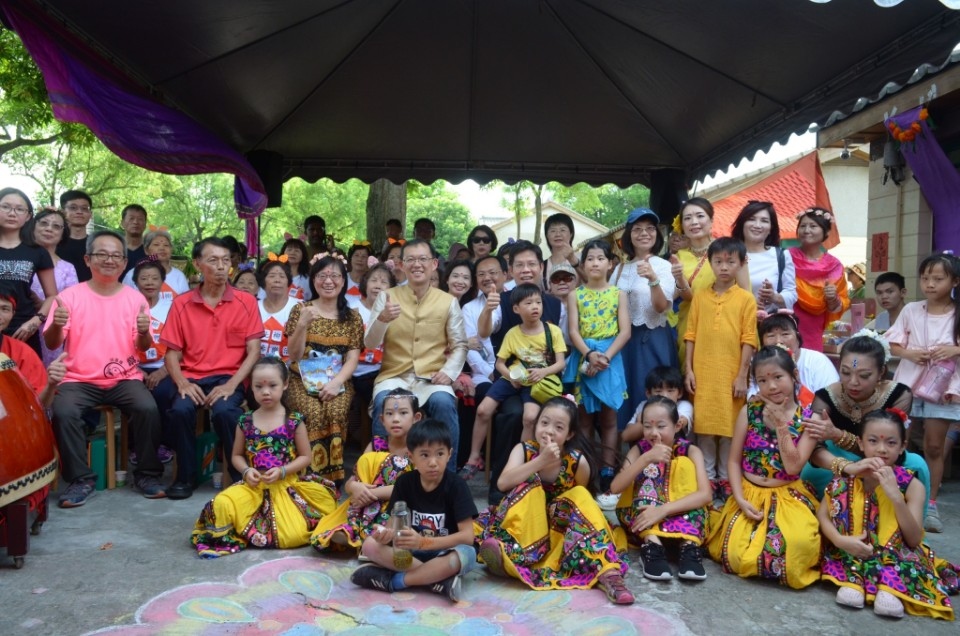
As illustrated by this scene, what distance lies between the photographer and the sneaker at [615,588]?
3033 millimetres

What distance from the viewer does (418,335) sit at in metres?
4.73

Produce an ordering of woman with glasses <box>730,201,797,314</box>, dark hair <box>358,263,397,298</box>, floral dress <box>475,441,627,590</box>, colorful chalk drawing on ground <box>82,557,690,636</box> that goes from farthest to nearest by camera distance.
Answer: dark hair <box>358,263,397,298</box> → woman with glasses <box>730,201,797,314</box> → floral dress <box>475,441,627,590</box> → colorful chalk drawing on ground <box>82,557,690,636</box>

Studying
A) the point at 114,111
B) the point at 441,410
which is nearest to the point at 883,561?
the point at 441,410

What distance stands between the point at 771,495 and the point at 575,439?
954 mm

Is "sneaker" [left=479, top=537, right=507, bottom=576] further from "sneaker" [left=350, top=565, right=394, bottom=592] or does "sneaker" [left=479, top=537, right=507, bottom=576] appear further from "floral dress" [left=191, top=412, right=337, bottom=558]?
"floral dress" [left=191, top=412, right=337, bottom=558]

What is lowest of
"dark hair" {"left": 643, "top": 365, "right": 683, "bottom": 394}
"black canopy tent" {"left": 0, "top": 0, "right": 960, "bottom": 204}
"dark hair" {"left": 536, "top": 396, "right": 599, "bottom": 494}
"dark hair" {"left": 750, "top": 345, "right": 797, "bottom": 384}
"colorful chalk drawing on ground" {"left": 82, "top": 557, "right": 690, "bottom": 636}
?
"colorful chalk drawing on ground" {"left": 82, "top": 557, "right": 690, "bottom": 636}

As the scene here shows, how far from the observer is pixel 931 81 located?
5.43 metres

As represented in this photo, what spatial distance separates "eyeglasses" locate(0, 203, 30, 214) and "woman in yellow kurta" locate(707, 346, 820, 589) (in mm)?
4416

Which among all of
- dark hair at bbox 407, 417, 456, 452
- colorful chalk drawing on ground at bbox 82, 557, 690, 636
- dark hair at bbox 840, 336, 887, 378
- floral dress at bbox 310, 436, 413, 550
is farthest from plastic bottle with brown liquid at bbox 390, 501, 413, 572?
dark hair at bbox 840, 336, 887, 378

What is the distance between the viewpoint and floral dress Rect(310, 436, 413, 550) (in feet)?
11.7

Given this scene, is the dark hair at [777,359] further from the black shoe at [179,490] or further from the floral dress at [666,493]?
the black shoe at [179,490]

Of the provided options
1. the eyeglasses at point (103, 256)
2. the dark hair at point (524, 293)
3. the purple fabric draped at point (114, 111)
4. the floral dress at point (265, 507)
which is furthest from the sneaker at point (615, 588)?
the purple fabric draped at point (114, 111)

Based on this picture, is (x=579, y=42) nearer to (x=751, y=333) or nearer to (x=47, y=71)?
(x=751, y=333)

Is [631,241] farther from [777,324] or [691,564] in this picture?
[691,564]
